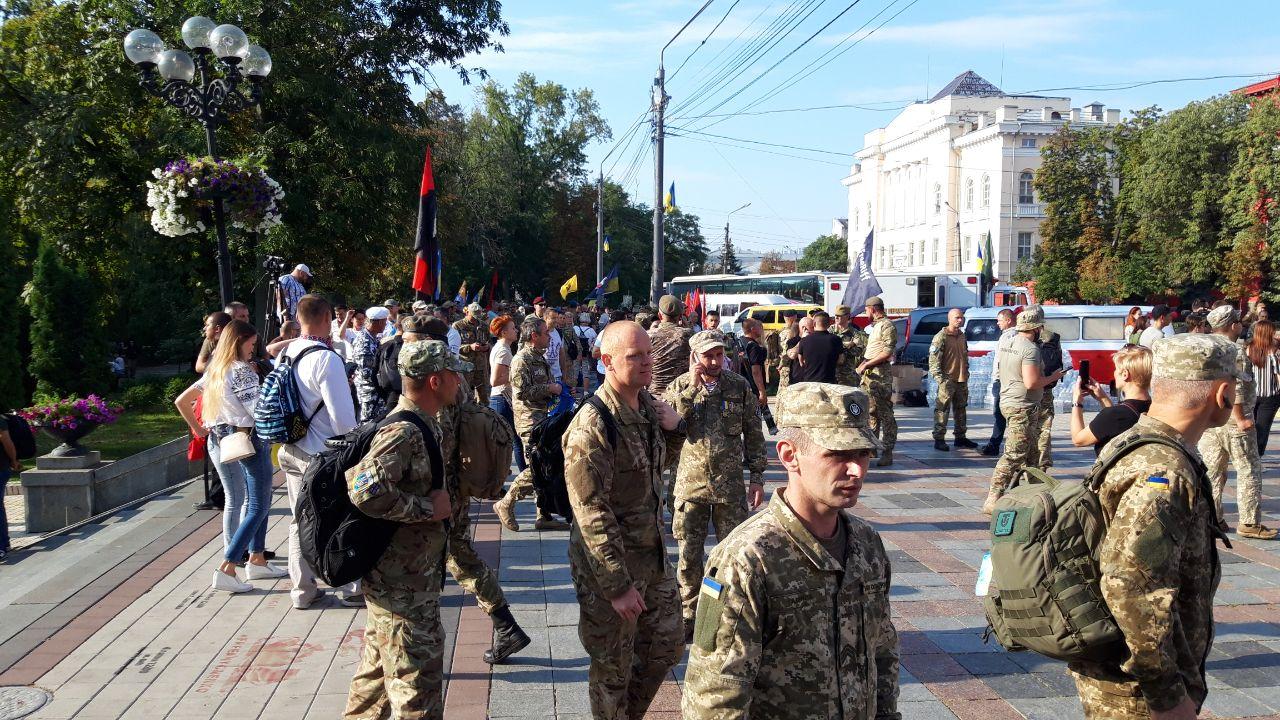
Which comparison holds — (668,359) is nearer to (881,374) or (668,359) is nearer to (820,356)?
(820,356)

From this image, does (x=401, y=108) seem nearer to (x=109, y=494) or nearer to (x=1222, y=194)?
(x=109, y=494)

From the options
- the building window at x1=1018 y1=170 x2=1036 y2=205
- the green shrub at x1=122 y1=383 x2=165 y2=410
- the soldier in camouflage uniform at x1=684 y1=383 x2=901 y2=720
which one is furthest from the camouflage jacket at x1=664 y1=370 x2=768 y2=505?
the building window at x1=1018 y1=170 x2=1036 y2=205

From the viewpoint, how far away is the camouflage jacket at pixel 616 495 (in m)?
3.81

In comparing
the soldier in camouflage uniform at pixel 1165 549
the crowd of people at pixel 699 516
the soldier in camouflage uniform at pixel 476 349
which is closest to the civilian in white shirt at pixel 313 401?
the crowd of people at pixel 699 516

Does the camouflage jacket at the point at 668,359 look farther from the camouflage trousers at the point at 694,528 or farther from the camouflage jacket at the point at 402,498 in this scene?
the camouflage jacket at the point at 402,498

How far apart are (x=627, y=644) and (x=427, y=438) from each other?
46.2 inches

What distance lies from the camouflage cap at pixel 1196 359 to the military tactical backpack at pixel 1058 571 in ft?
0.82

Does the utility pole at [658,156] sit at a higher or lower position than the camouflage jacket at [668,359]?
higher

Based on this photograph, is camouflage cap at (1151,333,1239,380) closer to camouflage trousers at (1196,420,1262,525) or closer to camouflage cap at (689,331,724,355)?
camouflage cap at (689,331,724,355)

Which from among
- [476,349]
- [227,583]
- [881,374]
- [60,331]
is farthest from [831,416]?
[60,331]

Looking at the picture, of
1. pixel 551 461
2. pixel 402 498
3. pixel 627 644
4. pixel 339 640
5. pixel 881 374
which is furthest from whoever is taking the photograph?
pixel 881 374

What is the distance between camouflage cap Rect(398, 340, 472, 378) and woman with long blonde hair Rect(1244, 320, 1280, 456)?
7.86m

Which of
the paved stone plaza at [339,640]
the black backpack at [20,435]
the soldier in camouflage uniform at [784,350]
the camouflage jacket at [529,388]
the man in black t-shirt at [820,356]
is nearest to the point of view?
the paved stone plaza at [339,640]

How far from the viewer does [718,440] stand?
18.0 ft
